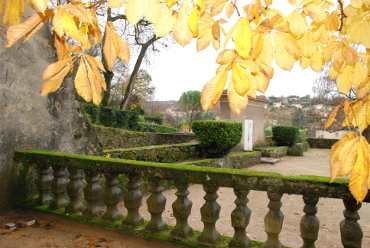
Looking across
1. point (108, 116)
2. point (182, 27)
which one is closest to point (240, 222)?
point (182, 27)

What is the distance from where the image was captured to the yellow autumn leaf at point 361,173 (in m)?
1.17

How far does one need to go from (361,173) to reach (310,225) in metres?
1.02

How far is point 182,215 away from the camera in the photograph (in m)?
2.41

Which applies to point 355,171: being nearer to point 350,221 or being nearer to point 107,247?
point 350,221

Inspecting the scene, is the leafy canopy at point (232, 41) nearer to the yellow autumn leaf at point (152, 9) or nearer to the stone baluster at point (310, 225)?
the yellow autumn leaf at point (152, 9)

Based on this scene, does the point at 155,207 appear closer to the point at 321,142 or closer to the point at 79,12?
the point at 79,12

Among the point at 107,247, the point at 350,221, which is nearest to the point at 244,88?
the point at 350,221

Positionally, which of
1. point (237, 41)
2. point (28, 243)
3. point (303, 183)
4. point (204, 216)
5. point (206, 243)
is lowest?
point (28, 243)

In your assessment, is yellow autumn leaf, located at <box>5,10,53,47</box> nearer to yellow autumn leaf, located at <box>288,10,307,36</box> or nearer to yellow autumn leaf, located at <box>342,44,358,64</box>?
Answer: yellow autumn leaf, located at <box>288,10,307,36</box>

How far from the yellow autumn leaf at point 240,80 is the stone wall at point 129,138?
12369 mm

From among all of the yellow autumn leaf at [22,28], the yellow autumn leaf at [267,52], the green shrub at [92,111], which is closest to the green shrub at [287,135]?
the green shrub at [92,111]

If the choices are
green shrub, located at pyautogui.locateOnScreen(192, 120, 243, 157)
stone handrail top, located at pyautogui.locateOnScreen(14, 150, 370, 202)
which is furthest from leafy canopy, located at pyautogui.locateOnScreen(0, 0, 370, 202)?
green shrub, located at pyautogui.locateOnScreen(192, 120, 243, 157)

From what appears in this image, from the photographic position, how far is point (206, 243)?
2.24 meters

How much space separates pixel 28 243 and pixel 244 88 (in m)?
2.68
